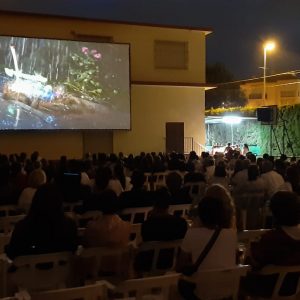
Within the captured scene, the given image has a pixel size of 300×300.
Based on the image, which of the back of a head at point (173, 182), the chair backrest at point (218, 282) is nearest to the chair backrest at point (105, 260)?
the chair backrest at point (218, 282)

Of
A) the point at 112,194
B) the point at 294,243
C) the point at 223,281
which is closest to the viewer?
the point at 223,281

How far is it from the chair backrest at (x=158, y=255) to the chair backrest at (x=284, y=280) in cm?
85

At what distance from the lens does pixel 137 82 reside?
884 inches

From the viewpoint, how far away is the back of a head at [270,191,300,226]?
3.69 metres

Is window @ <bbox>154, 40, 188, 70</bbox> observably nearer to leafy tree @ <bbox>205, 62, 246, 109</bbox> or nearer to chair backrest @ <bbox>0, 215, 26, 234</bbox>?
chair backrest @ <bbox>0, 215, 26, 234</bbox>

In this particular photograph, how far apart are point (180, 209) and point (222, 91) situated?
39856 millimetres

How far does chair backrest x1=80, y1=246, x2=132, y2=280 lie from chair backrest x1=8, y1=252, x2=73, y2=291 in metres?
0.14

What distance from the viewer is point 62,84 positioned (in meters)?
19.6

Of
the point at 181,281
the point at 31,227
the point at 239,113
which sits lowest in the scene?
the point at 181,281

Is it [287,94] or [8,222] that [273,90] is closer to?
[287,94]

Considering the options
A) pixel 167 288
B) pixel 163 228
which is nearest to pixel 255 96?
pixel 163 228

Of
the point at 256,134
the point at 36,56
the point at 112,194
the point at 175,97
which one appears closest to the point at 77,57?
the point at 36,56

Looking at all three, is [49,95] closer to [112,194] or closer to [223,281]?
[112,194]

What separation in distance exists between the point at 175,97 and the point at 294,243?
20.0m
